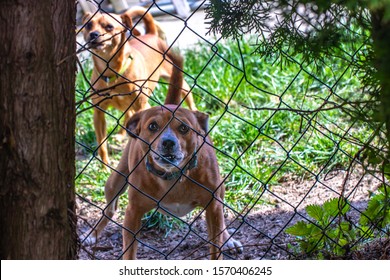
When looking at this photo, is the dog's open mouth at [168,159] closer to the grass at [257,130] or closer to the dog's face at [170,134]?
the dog's face at [170,134]

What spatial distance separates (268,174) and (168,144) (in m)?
1.26

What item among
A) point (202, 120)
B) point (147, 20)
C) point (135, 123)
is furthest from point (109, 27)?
point (202, 120)

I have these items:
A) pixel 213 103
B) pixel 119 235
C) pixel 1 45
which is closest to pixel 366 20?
pixel 1 45

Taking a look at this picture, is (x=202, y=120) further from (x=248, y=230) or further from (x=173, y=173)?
(x=248, y=230)

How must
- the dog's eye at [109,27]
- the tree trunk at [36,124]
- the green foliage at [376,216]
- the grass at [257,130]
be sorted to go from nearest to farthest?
the tree trunk at [36,124] < the green foliage at [376,216] < the grass at [257,130] < the dog's eye at [109,27]

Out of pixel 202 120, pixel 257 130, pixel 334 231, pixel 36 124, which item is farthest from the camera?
pixel 257 130

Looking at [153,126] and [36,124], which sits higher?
[153,126]

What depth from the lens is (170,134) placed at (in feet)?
10.8

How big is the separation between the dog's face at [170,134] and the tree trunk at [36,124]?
3.82ft

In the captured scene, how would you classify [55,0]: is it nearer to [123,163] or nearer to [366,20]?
[366,20]

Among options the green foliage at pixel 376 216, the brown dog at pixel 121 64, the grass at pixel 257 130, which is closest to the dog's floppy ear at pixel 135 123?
the grass at pixel 257 130

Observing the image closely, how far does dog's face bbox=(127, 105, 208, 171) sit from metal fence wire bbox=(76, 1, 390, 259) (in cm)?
12

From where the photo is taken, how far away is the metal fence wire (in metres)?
2.89

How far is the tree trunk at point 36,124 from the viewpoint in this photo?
1.91m
